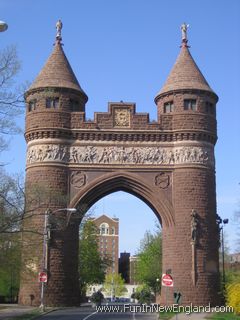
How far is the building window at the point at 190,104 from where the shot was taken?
39.1 meters

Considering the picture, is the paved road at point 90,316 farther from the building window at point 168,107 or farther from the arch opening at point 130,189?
the building window at point 168,107

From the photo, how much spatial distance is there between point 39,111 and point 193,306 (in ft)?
52.3

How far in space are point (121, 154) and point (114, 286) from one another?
87.9 metres

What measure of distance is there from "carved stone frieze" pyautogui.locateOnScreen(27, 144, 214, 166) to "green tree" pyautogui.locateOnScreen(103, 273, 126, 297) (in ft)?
284

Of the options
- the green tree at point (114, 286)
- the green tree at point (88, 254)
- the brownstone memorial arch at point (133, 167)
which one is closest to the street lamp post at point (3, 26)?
the brownstone memorial arch at point (133, 167)

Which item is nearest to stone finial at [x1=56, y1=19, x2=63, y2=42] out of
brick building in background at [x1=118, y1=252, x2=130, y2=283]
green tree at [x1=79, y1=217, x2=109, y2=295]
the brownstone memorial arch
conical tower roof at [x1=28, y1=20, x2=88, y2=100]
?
conical tower roof at [x1=28, y1=20, x2=88, y2=100]

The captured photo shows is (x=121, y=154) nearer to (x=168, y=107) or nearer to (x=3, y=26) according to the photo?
(x=168, y=107)

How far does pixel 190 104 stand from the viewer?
39.3 meters

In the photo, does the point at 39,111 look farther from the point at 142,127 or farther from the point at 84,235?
the point at 84,235

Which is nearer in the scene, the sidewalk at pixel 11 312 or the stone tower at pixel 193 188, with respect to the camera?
the sidewalk at pixel 11 312

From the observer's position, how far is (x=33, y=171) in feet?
126

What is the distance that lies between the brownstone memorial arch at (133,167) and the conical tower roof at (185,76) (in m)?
0.11

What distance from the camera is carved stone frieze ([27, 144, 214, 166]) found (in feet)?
125

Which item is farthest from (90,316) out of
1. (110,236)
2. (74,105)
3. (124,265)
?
(124,265)
